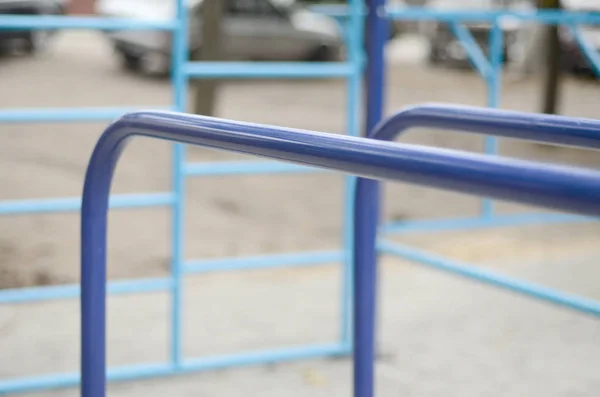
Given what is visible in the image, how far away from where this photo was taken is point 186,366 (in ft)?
10.5

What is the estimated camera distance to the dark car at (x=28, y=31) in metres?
4.27

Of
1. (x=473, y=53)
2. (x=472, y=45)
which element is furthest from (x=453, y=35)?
(x=473, y=53)

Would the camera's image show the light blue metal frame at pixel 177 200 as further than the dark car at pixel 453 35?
No

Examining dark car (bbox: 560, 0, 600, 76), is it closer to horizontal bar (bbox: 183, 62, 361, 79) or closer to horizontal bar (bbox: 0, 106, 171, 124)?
horizontal bar (bbox: 183, 62, 361, 79)

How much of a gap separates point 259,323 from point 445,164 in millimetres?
2684

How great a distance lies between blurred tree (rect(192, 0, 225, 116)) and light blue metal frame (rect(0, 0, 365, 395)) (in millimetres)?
3956

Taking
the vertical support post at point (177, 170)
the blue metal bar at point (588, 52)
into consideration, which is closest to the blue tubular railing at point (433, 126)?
the vertical support post at point (177, 170)

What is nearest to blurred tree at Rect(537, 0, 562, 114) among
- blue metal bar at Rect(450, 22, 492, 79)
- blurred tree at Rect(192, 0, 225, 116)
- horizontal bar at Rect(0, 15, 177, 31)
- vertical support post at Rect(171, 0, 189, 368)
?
blurred tree at Rect(192, 0, 225, 116)

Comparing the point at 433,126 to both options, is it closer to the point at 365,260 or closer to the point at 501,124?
the point at 501,124

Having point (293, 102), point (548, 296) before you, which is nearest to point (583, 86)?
point (293, 102)

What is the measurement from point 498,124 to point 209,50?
5.88m

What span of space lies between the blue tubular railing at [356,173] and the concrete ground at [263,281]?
0.83m

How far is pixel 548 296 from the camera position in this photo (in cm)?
297

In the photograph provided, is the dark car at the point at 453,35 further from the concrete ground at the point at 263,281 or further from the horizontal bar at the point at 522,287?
the horizontal bar at the point at 522,287
